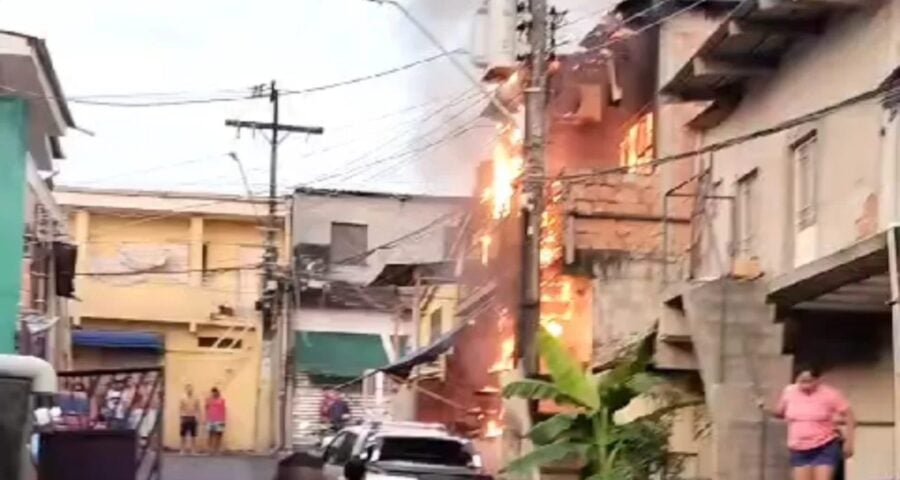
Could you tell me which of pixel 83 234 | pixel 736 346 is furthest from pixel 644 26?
pixel 83 234

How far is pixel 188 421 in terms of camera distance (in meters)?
41.0

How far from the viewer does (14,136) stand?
2503 cm

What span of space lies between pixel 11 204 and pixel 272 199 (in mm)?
17622

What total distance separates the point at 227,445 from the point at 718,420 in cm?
2862

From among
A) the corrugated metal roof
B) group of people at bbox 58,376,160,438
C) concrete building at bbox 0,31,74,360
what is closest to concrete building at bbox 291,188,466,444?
the corrugated metal roof

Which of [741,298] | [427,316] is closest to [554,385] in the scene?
[741,298]

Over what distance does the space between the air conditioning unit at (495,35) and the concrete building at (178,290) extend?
22.9m

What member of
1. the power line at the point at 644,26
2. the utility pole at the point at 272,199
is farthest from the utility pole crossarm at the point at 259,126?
the power line at the point at 644,26

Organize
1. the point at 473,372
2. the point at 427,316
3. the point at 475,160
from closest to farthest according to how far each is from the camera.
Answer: the point at 475,160
the point at 473,372
the point at 427,316

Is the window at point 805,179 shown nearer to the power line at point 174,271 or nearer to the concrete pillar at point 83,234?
the power line at point 174,271

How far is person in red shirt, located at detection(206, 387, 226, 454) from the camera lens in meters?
41.8

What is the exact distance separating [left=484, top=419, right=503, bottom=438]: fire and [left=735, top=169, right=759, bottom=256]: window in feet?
30.6

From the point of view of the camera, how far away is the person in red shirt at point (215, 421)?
41.8 m

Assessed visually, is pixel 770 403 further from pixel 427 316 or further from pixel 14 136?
pixel 427 316
